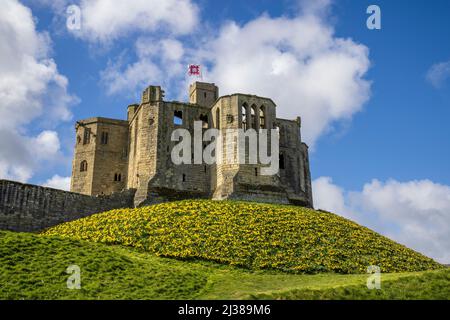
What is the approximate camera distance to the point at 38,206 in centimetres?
4416

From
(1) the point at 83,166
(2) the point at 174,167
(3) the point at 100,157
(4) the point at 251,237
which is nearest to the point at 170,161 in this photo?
(2) the point at 174,167

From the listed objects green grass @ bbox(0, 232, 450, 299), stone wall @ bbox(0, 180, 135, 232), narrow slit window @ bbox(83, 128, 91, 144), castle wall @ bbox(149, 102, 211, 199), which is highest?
narrow slit window @ bbox(83, 128, 91, 144)

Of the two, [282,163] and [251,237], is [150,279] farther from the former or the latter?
[282,163]

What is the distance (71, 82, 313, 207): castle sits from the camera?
4934 cm

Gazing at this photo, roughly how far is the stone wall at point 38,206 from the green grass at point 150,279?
1135 centimetres

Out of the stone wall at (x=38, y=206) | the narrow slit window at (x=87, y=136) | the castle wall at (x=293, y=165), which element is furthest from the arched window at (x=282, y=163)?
the narrow slit window at (x=87, y=136)

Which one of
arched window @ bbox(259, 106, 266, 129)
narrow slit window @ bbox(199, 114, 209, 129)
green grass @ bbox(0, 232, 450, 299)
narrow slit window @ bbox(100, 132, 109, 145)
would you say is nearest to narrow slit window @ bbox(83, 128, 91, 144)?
narrow slit window @ bbox(100, 132, 109, 145)

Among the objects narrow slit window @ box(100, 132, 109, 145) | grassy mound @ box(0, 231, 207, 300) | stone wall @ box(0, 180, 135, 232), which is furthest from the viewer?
narrow slit window @ box(100, 132, 109, 145)

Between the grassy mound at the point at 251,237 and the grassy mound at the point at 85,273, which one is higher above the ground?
the grassy mound at the point at 251,237

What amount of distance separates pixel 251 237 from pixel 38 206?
18.9m

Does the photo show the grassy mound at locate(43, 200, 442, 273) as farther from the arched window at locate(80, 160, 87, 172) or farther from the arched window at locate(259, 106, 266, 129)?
the arched window at locate(80, 160, 87, 172)

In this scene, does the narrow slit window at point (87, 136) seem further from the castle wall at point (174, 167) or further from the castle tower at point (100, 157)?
the castle wall at point (174, 167)

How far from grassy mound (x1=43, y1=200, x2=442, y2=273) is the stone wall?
8.54ft

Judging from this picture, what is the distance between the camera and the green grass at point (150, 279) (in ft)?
75.8
